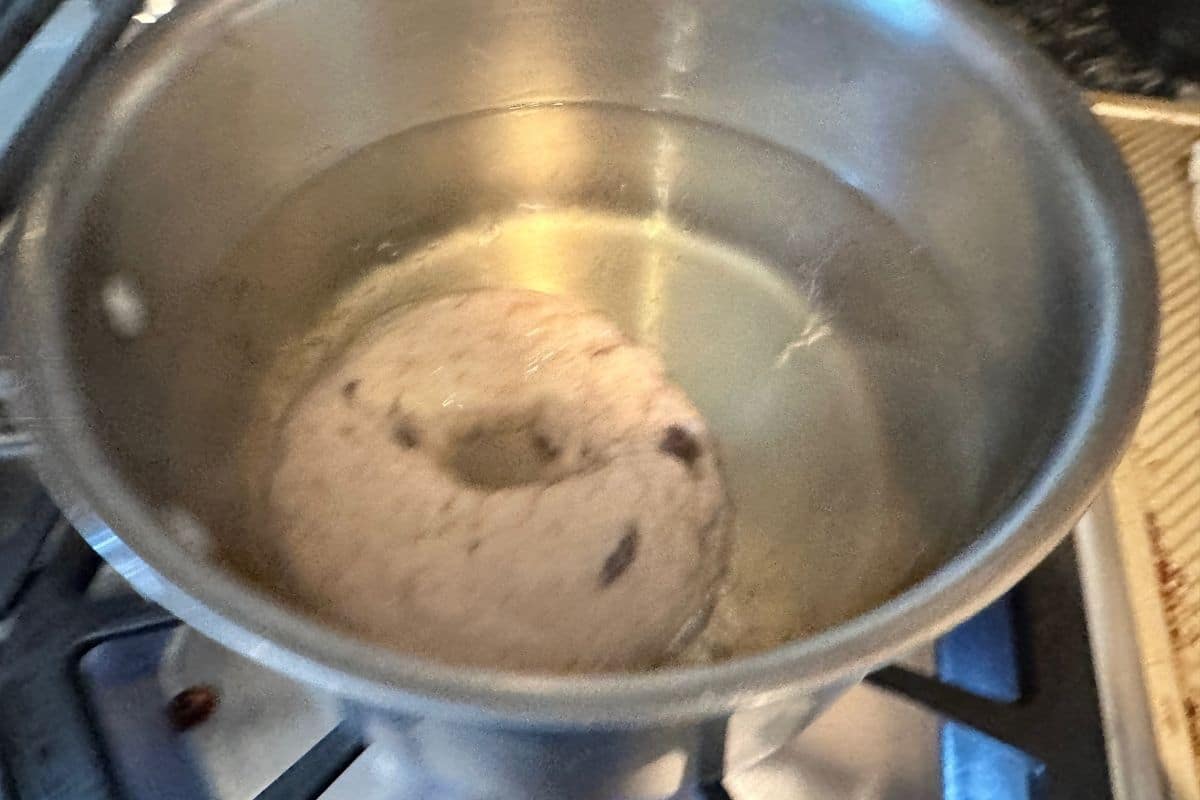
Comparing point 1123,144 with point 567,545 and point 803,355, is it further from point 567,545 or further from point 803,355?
point 567,545

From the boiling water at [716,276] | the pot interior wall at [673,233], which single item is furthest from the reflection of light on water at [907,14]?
the boiling water at [716,276]

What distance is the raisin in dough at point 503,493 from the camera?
19.4 inches

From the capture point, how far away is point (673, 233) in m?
0.71

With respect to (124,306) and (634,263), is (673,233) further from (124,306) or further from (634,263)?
(124,306)

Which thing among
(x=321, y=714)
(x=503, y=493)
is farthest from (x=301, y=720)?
(x=503, y=493)

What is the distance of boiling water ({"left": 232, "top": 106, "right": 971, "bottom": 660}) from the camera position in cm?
58

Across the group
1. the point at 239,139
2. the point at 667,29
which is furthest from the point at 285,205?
the point at 667,29

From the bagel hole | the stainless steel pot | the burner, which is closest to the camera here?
the stainless steel pot

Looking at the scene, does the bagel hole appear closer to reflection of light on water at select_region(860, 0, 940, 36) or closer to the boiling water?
the boiling water

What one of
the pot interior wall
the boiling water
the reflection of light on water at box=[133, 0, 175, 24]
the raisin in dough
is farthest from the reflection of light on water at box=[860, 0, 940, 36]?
the reflection of light on water at box=[133, 0, 175, 24]

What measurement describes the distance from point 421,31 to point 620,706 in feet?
1.49

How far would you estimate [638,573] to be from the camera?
1.69 feet

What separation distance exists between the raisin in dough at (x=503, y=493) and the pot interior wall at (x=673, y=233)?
31mm

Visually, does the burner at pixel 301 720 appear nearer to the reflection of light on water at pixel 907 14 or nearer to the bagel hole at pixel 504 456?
the bagel hole at pixel 504 456
